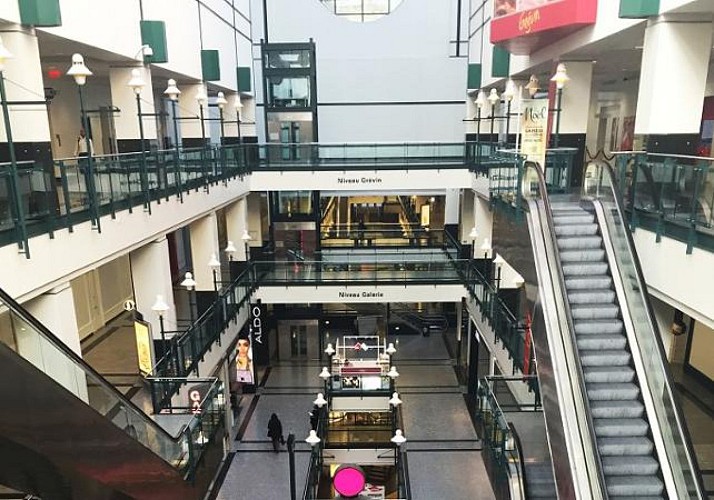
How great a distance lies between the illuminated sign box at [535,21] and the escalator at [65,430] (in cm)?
976

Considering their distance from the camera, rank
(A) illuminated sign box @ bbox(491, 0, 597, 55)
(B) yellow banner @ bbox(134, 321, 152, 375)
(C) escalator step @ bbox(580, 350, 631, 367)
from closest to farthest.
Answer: (C) escalator step @ bbox(580, 350, 631, 367) → (B) yellow banner @ bbox(134, 321, 152, 375) → (A) illuminated sign box @ bbox(491, 0, 597, 55)

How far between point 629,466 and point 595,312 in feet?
6.20

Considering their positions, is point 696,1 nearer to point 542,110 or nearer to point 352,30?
point 542,110

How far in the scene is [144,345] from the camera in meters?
9.12

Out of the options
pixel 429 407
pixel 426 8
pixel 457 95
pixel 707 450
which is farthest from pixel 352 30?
pixel 707 450

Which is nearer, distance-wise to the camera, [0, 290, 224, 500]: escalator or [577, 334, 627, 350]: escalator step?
[0, 290, 224, 500]: escalator

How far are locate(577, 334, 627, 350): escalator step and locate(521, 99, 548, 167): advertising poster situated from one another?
2.93 metres

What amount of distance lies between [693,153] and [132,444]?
8915 mm

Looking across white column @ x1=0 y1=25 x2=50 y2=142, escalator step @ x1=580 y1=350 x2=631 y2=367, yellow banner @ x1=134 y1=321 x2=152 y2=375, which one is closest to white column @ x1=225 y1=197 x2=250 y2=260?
yellow banner @ x1=134 y1=321 x2=152 y2=375

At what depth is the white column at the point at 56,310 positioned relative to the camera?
7.21 m

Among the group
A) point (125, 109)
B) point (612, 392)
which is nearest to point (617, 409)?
point (612, 392)

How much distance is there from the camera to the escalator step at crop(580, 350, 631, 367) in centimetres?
651

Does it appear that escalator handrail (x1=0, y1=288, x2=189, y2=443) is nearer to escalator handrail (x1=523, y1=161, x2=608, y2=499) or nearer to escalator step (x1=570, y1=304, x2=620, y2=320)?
escalator handrail (x1=523, y1=161, x2=608, y2=499)

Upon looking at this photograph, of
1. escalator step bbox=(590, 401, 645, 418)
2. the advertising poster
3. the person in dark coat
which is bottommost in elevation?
the person in dark coat
